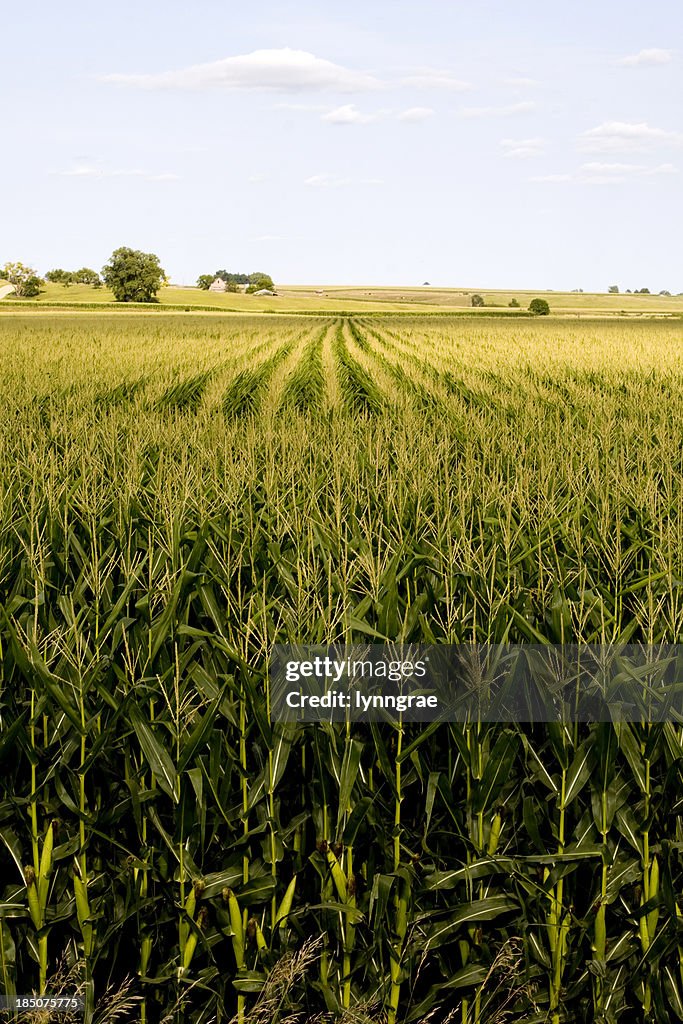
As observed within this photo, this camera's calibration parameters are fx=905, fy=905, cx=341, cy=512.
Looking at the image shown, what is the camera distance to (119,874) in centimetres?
317

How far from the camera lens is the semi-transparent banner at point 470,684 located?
3.01 m

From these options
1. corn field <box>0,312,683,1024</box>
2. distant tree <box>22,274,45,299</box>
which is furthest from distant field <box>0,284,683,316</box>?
corn field <box>0,312,683,1024</box>

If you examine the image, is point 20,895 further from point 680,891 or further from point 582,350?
point 582,350

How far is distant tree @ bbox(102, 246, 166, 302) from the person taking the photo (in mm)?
122500

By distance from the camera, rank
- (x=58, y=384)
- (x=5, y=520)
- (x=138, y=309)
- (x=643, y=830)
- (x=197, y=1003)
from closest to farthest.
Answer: (x=643, y=830)
(x=197, y=1003)
(x=5, y=520)
(x=58, y=384)
(x=138, y=309)

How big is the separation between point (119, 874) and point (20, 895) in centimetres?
34

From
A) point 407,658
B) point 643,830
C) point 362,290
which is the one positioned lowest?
point 643,830

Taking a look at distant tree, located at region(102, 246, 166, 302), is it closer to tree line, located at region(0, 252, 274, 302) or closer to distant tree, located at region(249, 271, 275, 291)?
tree line, located at region(0, 252, 274, 302)

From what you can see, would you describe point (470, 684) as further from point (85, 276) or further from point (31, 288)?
point (85, 276)

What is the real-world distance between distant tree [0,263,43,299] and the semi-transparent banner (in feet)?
452

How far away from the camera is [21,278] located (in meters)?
134

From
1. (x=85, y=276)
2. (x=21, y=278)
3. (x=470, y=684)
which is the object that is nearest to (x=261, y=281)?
(x=85, y=276)

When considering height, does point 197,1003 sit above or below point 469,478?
below

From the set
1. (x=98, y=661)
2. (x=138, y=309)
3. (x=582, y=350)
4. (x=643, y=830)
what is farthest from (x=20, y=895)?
(x=138, y=309)
